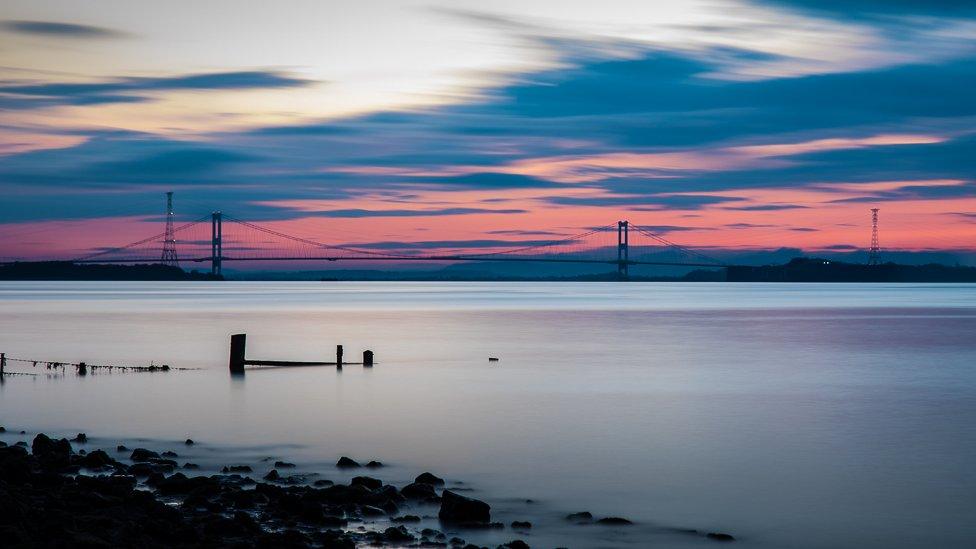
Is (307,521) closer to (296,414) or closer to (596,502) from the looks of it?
(596,502)

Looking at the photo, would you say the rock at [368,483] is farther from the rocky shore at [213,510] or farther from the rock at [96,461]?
the rock at [96,461]

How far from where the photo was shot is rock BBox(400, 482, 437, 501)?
915 cm

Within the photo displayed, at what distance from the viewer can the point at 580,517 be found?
348 inches

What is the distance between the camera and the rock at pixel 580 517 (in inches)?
345

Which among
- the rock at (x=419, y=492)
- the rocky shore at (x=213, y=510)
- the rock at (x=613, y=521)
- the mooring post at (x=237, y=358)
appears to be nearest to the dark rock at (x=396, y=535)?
the rocky shore at (x=213, y=510)

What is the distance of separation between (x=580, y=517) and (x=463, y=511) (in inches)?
42.0

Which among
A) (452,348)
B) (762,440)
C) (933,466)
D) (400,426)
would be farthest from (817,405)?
(452,348)

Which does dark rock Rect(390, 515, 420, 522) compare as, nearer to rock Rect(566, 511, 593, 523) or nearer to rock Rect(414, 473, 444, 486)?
rock Rect(566, 511, 593, 523)

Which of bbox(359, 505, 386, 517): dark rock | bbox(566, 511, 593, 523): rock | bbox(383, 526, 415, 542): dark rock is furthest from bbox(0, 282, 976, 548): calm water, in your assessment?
bbox(359, 505, 386, 517): dark rock

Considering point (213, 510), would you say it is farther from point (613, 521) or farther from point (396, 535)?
point (613, 521)

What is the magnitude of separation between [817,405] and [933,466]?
5.66 meters

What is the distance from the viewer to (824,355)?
1102 inches

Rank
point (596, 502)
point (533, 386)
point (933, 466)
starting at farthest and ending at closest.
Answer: point (533, 386) < point (933, 466) < point (596, 502)

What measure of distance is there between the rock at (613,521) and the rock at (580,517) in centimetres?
11
